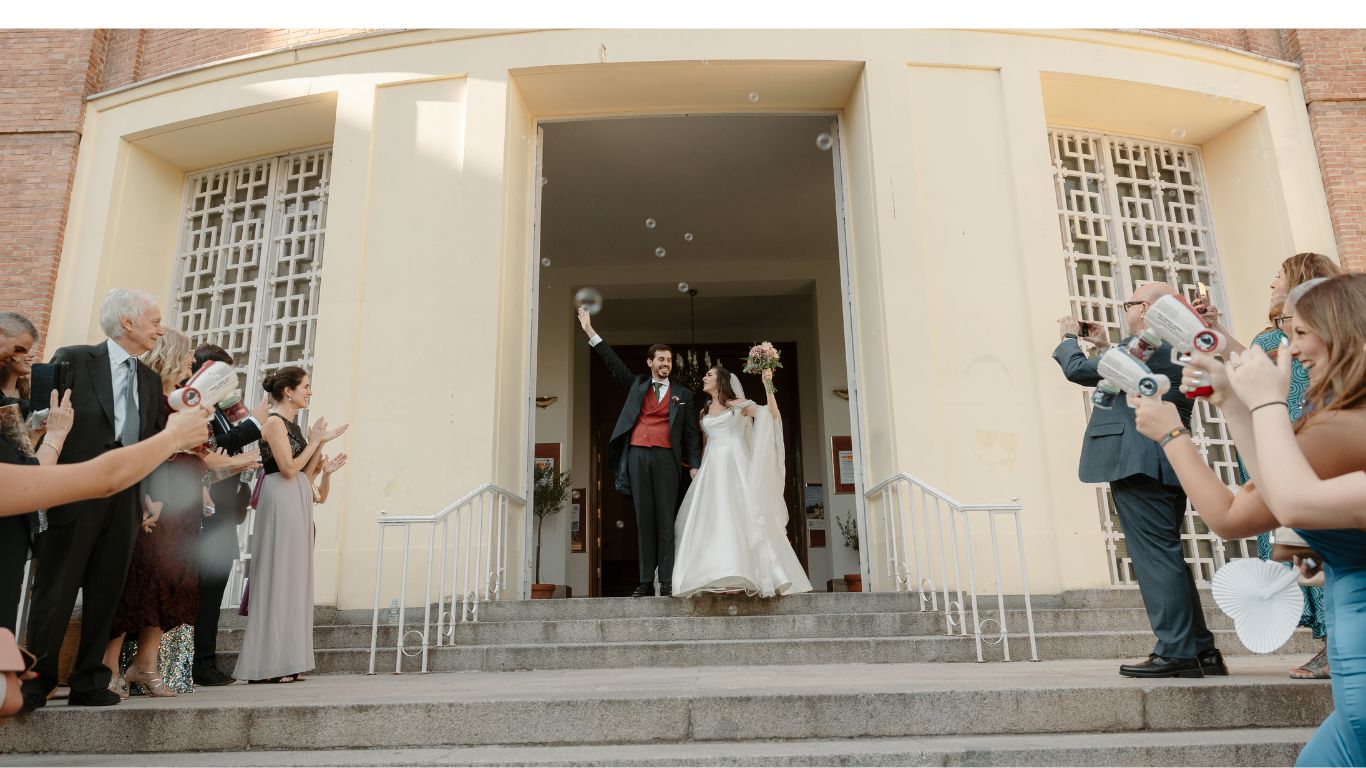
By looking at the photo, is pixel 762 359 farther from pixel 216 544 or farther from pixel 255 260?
pixel 255 260

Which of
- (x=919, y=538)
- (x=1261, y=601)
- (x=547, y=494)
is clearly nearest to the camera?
(x=1261, y=601)

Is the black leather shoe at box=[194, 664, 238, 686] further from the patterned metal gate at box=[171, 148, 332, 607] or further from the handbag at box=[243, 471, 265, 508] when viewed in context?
the patterned metal gate at box=[171, 148, 332, 607]

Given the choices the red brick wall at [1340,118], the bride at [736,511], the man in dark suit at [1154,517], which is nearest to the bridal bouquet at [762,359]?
the bride at [736,511]

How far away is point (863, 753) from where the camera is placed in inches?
118

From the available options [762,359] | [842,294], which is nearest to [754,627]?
[762,359]

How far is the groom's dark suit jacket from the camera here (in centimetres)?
759

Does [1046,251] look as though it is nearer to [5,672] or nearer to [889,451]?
[889,451]

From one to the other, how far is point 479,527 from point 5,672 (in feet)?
16.0

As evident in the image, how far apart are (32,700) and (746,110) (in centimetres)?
741

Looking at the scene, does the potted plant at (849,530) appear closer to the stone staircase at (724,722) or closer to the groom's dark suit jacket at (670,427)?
the groom's dark suit jacket at (670,427)

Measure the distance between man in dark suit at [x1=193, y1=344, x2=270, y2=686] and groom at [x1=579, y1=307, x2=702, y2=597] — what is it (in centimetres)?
297

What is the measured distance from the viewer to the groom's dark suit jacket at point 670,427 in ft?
24.9

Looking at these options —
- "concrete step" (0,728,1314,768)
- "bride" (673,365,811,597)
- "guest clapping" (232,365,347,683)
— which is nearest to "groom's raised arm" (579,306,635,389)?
"bride" (673,365,811,597)

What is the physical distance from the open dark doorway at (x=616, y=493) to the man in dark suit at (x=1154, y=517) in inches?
353
